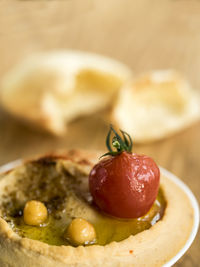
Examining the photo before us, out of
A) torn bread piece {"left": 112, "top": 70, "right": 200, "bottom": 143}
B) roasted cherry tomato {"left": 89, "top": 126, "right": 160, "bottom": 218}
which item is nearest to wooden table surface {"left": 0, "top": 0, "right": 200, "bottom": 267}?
torn bread piece {"left": 112, "top": 70, "right": 200, "bottom": 143}

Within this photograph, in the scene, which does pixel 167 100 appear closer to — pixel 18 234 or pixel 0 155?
pixel 0 155

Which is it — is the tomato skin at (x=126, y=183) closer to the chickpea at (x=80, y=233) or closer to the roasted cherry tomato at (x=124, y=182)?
the roasted cherry tomato at (x=124, y=182)

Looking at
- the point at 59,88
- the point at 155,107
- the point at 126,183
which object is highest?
the point at 126,183

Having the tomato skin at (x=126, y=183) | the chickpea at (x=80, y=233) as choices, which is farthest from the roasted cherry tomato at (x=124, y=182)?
the chickpea at (x=80, y=233)

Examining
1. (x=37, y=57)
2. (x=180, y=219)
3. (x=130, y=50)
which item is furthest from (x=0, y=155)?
(x=130, y=50)

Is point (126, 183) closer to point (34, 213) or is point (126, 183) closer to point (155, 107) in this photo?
point (34, 213)

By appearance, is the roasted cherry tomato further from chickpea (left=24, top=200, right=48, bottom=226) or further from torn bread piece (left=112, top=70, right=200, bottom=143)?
torn bread piece (left=112, top=70, right=200, bottom=143)

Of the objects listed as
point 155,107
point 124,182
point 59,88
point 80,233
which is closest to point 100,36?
point 155,107

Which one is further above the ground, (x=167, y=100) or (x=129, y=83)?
(x=129, y=83)
